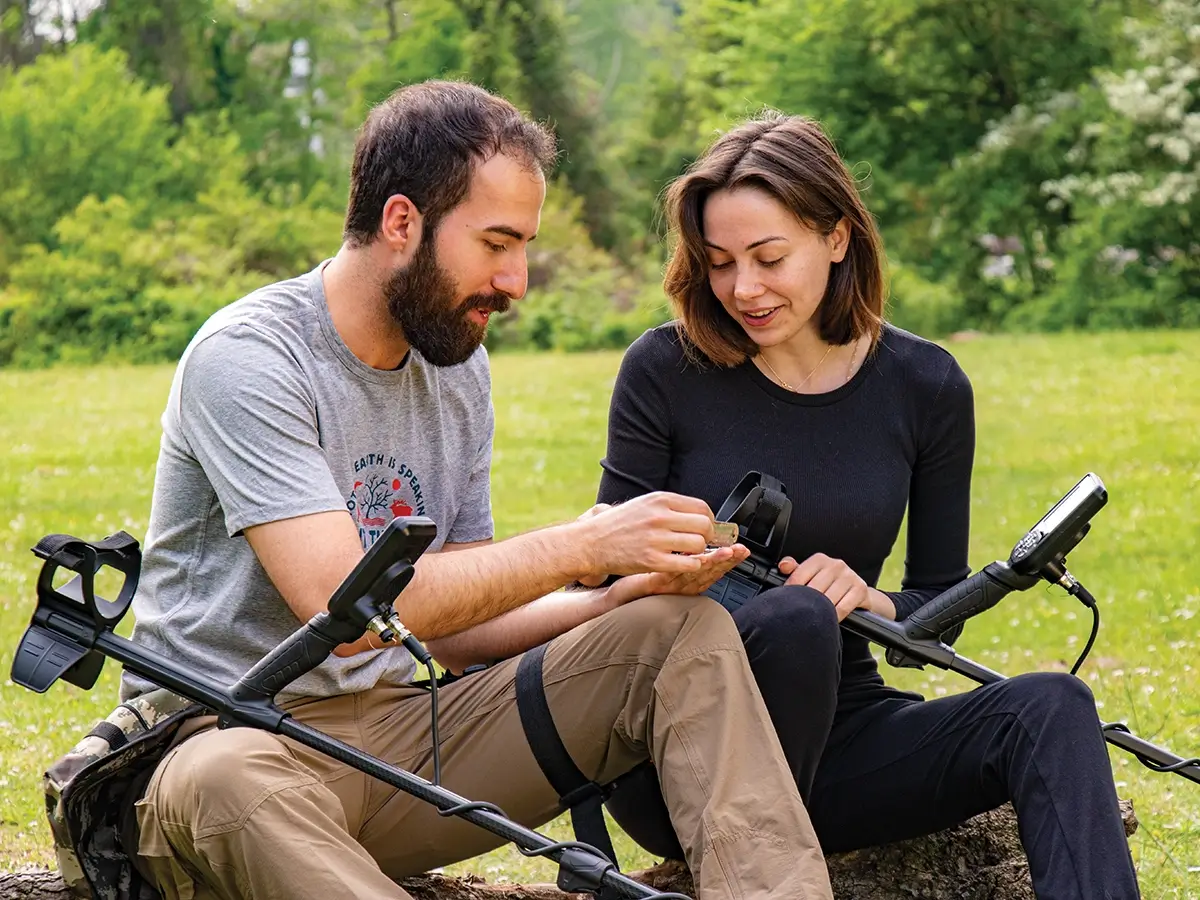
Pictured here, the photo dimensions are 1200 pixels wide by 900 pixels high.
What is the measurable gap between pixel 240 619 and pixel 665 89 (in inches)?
808

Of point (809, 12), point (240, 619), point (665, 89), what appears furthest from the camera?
point (665, 89)

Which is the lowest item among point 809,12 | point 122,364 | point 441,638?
point 122,364

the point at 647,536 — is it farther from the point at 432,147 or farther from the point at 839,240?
the point at 839,240

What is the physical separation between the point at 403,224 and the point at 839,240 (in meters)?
0.94

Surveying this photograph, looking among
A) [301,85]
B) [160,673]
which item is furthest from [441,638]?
[301,85]

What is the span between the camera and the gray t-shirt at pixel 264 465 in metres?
2.60

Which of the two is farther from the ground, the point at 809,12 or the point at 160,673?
the point at 809,12

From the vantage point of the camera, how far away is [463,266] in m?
2.80

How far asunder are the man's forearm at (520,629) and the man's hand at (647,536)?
1.23 feet

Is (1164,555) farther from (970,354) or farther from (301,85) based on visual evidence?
(301,85)

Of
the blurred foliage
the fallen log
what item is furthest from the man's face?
the blurred foliage

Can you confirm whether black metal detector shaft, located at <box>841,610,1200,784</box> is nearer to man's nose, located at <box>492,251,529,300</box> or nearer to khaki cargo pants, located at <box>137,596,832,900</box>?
khaki cargo pants, located at <box>137,596,832,900</box>

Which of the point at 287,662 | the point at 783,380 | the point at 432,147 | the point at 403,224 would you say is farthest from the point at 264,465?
the point at 783,380

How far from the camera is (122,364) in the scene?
15234 mm
